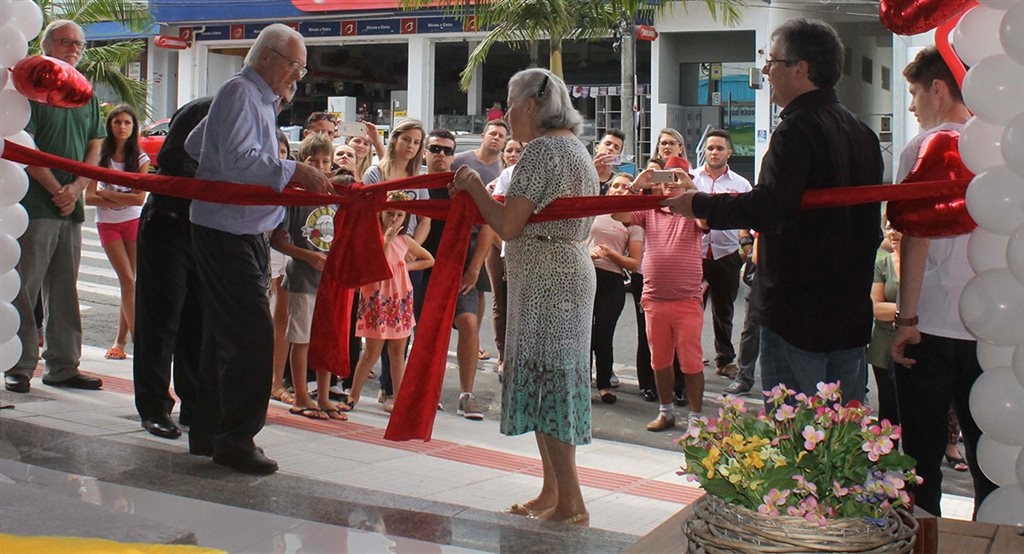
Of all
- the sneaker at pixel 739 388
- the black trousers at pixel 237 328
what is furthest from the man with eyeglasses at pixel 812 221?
the sneaker at pixel 739 388

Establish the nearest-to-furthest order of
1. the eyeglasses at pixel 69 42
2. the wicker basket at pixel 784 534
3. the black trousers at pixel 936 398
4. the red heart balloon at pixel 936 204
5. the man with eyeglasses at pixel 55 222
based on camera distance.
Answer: the wicker basket at pixel 784 534 < the red heart balloon at pixel 936 204 < the black trousers at pixel 936 398 < the eyeglasses at pixel 69 42 < the man with eyeglasses at pixel 55 222

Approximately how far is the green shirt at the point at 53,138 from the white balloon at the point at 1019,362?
203 inches

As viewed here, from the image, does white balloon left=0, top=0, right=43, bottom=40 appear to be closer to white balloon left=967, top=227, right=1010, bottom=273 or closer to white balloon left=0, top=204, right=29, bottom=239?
white balloon left=0, top=204, right=29, bottom=239

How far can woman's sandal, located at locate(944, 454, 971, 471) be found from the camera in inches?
264

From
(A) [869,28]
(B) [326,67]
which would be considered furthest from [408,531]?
(B) [326,67]

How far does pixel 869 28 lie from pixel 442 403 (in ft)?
64.1

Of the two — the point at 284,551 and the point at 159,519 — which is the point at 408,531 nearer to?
the point at 284,551

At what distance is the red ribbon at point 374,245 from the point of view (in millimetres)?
4832

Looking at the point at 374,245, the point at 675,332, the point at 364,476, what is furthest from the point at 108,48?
the point at 374,245

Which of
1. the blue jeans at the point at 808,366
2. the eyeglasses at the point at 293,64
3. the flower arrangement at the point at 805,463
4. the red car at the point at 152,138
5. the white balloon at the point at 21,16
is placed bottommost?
the flower arrangement at the point at 805,463

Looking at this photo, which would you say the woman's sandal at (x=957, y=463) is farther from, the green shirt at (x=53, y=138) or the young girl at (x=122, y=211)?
the young girl at (x=122, y=211)

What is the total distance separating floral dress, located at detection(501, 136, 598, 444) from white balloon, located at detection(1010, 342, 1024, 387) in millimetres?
1632

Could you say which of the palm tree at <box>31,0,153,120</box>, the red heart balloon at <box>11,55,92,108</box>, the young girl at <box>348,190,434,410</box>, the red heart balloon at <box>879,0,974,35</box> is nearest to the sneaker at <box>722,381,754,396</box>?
the young girl at <box>348,190,434,410</box>

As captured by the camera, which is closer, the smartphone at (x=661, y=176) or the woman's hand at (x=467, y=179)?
the woman's hand at (x=467, y=179)
